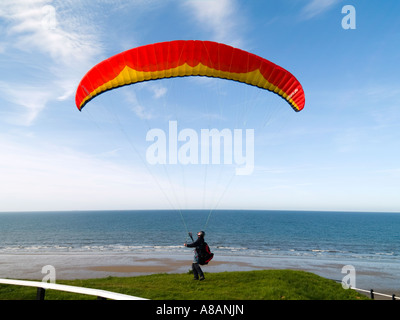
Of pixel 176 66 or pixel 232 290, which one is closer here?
pixel 232 290

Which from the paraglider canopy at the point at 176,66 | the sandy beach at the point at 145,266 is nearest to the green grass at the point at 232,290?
the paraglider canopy at the point at 176,66

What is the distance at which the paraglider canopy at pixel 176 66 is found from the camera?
959cm

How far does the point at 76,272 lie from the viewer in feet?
83.6

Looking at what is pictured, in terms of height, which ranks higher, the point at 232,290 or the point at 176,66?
the point at 176,66

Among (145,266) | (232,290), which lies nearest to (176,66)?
(232,290)

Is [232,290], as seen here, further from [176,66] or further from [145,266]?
[145,266]

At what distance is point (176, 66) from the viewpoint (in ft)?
32.6

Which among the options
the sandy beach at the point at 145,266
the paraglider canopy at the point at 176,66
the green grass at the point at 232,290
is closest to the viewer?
the green grass at the point at 232,290

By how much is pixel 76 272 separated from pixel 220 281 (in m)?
21.3

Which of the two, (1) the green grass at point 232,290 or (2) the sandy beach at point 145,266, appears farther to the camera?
(2) the sandy beach at point 145,266

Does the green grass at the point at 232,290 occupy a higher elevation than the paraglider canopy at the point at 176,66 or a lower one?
lower

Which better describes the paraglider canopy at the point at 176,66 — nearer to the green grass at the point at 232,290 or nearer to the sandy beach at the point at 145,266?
the green grass at the point at 232,290
